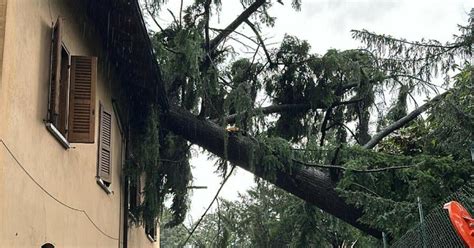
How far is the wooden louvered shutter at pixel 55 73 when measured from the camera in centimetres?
629

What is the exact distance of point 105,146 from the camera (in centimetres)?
952

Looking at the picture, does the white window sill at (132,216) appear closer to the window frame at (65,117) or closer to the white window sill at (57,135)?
the window frame at (65,117)

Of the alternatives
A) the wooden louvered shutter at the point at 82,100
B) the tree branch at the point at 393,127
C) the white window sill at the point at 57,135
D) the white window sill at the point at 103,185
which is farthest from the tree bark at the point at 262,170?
the white window sill at the point at 57,135

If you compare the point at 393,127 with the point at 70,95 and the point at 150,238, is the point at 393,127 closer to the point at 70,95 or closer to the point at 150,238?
the point at 150,238

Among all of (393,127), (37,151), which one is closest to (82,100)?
(37,151)

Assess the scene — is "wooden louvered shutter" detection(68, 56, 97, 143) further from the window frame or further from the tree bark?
the tree bark

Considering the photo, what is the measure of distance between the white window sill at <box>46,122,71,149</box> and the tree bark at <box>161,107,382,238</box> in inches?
161

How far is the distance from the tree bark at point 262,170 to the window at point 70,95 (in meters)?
3.80

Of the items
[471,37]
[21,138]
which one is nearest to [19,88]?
[21,138]

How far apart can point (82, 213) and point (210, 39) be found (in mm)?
4721

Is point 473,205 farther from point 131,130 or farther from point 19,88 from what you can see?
point 131,130

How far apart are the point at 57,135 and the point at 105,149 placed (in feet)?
9.80

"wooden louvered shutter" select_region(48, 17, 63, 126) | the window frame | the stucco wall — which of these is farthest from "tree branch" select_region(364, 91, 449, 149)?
"wooden louvered shutter" select_region(48, 17, 63, 126)

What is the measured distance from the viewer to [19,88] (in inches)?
210
